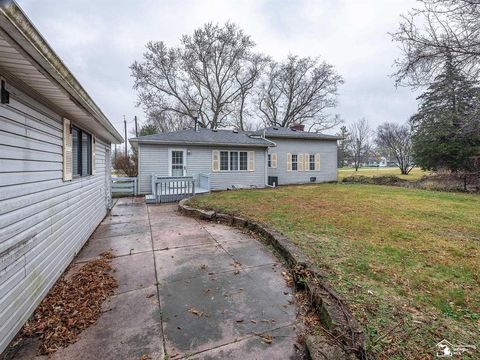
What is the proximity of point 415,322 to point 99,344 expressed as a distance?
2.79 meters

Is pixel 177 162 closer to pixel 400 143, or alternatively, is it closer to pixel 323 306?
pixel 323 306

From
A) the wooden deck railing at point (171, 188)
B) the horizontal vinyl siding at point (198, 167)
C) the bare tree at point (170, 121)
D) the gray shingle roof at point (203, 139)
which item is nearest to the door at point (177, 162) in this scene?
the horizontal vinyl siding at point (198, 167)

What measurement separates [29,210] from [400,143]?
35.9 meters

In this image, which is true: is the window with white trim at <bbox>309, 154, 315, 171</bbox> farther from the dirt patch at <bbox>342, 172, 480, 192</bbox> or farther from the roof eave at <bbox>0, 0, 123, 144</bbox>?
the roof eave at <bbox>0, 0, 123, 144</bbox>

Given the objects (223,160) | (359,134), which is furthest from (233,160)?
(359,134)

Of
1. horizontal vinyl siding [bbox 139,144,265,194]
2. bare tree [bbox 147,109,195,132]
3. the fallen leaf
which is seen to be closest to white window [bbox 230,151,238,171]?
horizontal vinyl siding [bbox 139,144,265,194]

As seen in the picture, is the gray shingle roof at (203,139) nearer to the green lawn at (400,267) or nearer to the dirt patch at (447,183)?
the green lawn at (400,267)

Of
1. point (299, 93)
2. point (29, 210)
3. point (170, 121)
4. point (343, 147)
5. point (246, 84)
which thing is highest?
point (246, 84)

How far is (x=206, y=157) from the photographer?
12180 millimetres

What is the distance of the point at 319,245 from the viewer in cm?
396

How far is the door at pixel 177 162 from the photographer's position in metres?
11.6

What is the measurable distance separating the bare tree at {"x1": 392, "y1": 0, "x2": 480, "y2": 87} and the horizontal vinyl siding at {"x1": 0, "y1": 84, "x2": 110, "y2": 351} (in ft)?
21.8

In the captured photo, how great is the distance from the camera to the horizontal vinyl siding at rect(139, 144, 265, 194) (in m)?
11.1

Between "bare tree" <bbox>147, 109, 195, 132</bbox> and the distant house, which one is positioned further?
"bare tree" <bbox>147, 109, 195, 132</bbox>
